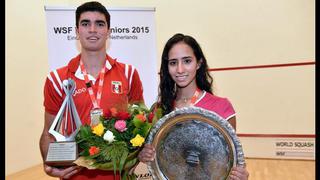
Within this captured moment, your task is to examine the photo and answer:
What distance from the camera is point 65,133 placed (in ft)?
5.89

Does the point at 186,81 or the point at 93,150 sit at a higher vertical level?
the point at 186,81

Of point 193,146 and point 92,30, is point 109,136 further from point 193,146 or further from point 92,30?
point 92,30

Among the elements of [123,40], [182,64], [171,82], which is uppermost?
[123,40]


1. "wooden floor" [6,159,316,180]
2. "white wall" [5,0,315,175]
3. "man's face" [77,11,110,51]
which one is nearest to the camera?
"man's face" [77,11,110,51]

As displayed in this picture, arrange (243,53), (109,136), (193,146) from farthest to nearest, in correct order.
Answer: (243,53) → (193,146) → (109,136)

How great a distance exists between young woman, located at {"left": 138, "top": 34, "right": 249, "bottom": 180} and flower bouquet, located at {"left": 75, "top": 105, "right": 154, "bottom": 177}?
1.11 ft

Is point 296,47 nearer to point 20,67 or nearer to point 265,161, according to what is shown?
point 265,161

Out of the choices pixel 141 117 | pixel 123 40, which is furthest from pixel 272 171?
pixel 141 117

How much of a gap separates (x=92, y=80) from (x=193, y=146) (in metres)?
0.73

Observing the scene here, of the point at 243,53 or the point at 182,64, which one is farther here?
the point at 243,53

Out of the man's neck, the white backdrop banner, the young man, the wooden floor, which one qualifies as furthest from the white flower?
the wooden floor

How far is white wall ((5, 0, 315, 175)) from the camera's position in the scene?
5.35 m

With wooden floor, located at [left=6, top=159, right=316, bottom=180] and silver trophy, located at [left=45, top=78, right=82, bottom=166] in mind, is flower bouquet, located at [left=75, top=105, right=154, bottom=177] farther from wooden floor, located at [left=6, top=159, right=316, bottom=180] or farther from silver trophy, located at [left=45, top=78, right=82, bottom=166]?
wooden floor, located at [left=6, top=159, right=316, bottom=180]
